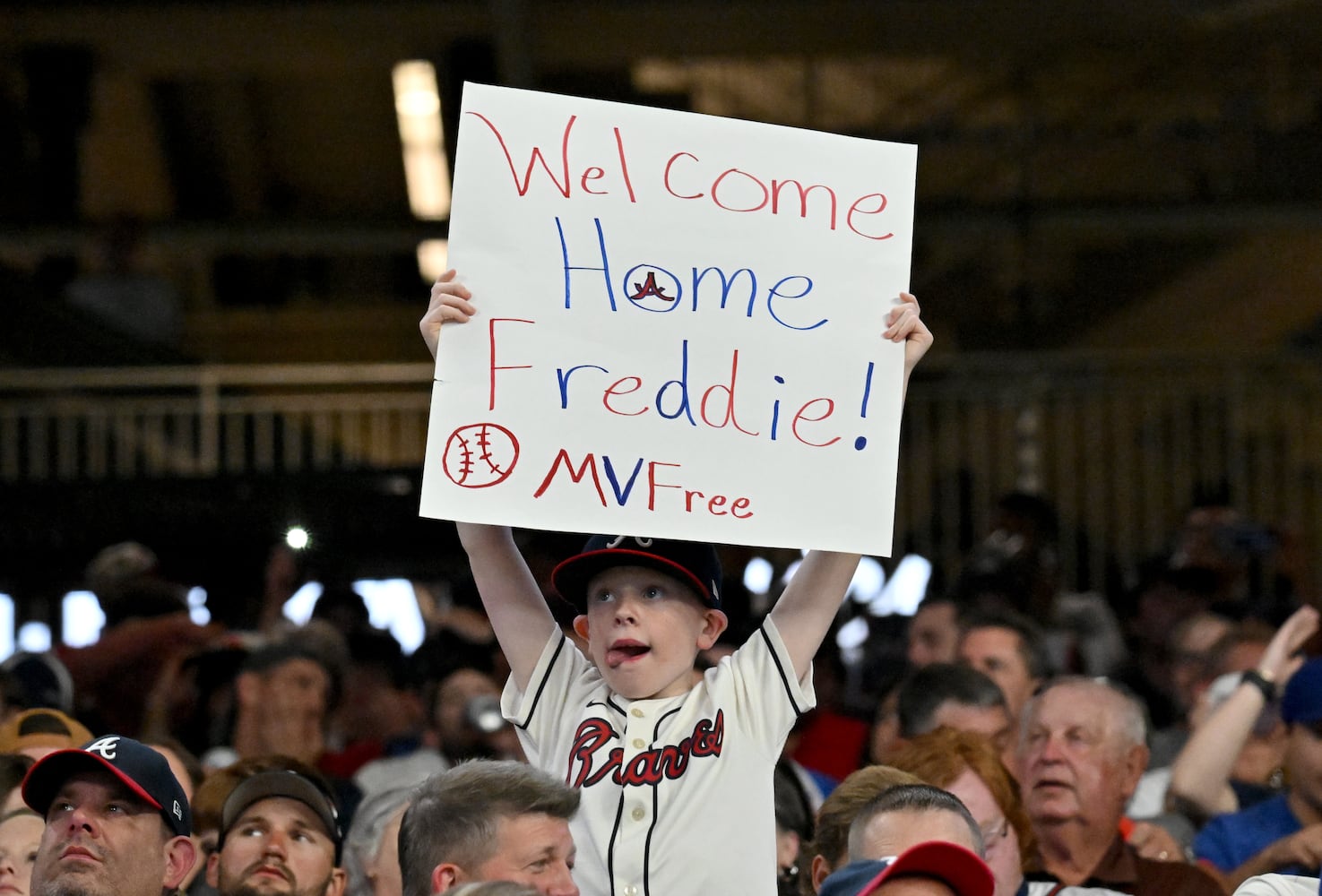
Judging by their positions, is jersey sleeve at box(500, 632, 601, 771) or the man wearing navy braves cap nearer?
the man wearing navy braves cap

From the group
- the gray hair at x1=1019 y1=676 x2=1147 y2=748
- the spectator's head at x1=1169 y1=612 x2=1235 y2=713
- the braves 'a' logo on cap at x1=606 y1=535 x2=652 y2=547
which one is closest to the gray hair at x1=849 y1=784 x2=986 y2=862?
the braves 'a' logo on cap at x1=606 y1=535 x2=652 y2=547

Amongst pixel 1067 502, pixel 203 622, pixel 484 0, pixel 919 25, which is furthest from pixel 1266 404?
pixel 203 622

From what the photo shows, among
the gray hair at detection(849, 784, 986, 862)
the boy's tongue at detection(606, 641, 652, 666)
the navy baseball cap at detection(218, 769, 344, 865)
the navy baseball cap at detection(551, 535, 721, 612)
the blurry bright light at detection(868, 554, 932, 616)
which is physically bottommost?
the navy baseball cap at detection(218, 769, 344, 865)

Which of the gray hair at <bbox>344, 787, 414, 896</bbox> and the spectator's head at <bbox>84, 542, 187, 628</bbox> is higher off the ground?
the spectator's head at <bbox>84, 542, 187, 628</bbox>

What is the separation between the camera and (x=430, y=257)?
56.5ft

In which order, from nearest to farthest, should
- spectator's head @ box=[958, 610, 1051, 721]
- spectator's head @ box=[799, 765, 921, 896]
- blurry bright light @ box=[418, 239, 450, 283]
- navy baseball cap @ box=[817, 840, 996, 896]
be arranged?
navy baseball cap @ box=[817, 840, 996, 896] < spectator's head @ box=[799, 765, 921, 896] < spectator's head @ box=[958, 610, 1051, 721] < blurry bright light @ box=[418, 239, 450, 283]

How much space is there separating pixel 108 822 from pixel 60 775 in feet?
0.45

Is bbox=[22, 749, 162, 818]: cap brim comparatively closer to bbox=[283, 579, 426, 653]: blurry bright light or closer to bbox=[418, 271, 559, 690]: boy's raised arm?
bbox=[418, 271, 559, 690]: boy's raised arm

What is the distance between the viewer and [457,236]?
410 centimetres

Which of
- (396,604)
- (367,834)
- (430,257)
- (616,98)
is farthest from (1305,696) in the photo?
(430,257)

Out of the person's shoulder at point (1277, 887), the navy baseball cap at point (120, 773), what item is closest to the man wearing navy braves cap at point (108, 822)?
the navy baseball cap at point (120, 773)

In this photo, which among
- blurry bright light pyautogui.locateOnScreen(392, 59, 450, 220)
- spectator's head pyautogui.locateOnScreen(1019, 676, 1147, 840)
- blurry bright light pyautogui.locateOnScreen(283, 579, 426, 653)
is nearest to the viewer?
Result: spectator's head pyautogui.locateOnScreen(1019, 676, 1147, 840)

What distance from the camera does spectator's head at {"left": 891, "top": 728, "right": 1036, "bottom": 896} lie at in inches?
186

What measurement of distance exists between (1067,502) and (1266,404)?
1086 mm
